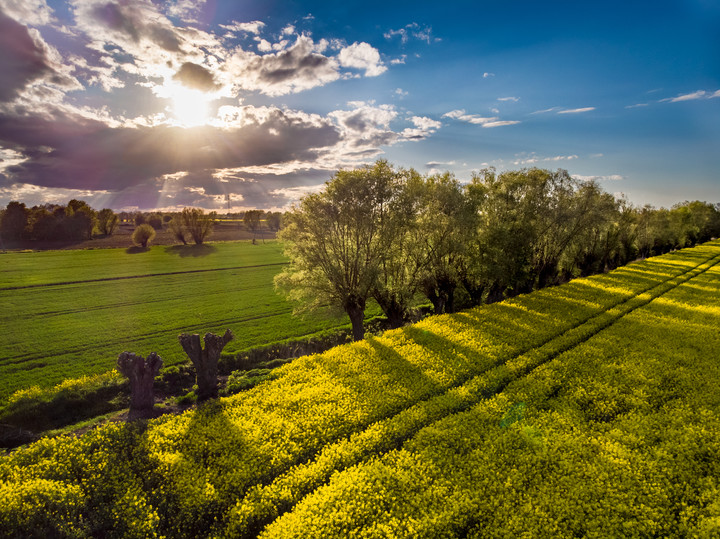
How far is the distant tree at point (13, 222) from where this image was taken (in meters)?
120

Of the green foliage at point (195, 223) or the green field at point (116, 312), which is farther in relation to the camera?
the green foliage at point (195, 223)

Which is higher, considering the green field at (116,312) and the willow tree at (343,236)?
the willow tree at (343,236)

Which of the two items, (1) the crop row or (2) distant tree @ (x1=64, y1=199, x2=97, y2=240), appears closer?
(1) the crop row

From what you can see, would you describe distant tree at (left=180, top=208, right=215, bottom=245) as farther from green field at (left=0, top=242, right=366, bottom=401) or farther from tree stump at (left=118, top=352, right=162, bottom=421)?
tree stump at (left=118, top=352, right=162, bottom=421)

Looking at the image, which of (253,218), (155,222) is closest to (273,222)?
(253,218)

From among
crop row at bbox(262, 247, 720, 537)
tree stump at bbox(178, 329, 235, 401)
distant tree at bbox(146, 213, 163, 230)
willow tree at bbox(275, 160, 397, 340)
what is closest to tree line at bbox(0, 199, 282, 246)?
distant tree at bbox(146, 213, 163, 230)

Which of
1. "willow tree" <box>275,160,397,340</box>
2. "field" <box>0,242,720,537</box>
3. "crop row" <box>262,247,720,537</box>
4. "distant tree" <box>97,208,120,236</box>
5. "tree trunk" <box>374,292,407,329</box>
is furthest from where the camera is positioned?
"distant tree" <box>97,208,120,236</box>

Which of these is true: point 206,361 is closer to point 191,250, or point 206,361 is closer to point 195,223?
point 191,250

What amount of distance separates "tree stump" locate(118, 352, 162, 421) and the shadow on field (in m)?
90.9

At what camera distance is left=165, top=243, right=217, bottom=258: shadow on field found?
351ft

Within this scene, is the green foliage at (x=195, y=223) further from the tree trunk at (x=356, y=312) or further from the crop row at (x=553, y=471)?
the crop row at (x=553, y=471)

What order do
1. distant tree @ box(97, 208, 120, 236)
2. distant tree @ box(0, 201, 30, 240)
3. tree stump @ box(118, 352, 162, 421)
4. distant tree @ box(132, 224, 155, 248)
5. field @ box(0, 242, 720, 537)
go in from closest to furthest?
field @ box(0, 242, 720, 537) < tree stump @ box(118, 352, 162, 421) < distant tree @ box(132, 224, 155, 248) < distant tree @ box(0, 201, 30, 240) < distant tree @ box(97, 208, 120, 236)

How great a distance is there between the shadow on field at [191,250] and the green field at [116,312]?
16353 millimetres

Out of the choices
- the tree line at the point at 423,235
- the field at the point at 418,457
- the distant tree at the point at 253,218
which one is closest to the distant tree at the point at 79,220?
the distant tree at the point at 253,218
